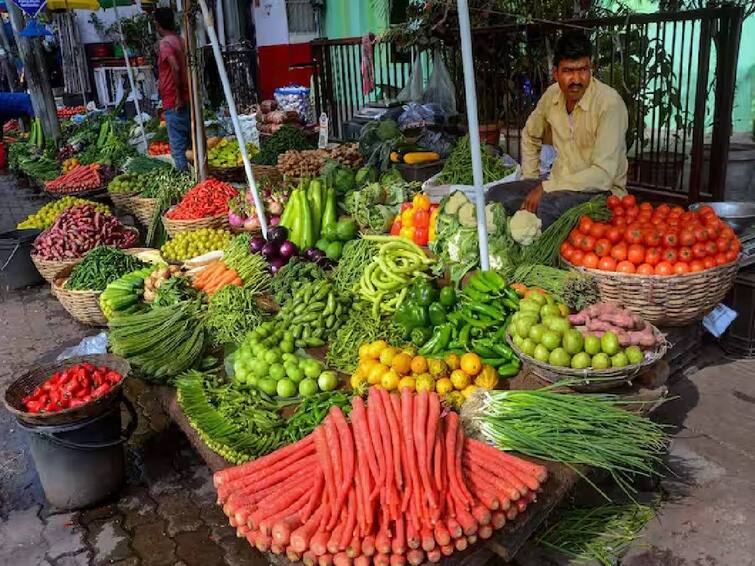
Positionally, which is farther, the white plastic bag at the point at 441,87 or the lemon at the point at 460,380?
the white plastic bag at the point at 441,87

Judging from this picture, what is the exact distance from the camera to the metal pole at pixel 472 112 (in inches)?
127

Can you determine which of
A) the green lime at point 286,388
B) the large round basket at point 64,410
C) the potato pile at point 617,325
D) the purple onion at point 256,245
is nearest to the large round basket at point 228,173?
the purple onion at point 256,245

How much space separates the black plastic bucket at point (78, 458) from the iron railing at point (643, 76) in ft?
15.3

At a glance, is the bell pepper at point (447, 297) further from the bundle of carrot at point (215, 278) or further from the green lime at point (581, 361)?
the bundle of carrot at point (215, 278)

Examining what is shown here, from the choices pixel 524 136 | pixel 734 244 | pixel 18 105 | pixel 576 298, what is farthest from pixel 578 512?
pixel 18 105

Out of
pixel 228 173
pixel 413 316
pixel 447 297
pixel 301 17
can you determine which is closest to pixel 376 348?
pixel 413 316

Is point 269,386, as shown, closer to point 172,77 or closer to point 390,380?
Answer: point 390,380

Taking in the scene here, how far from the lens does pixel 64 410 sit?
125 inches

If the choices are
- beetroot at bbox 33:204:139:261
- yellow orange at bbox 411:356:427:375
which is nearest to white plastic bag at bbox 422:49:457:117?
beetroot at bbox 33:204:139:261

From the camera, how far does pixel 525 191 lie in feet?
17.0

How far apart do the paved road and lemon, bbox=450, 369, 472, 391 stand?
783 millimetres

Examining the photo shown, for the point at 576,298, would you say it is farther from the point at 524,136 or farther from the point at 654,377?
the point at 524,136

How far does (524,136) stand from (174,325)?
127 inches

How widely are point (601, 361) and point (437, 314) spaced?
1021 mm
